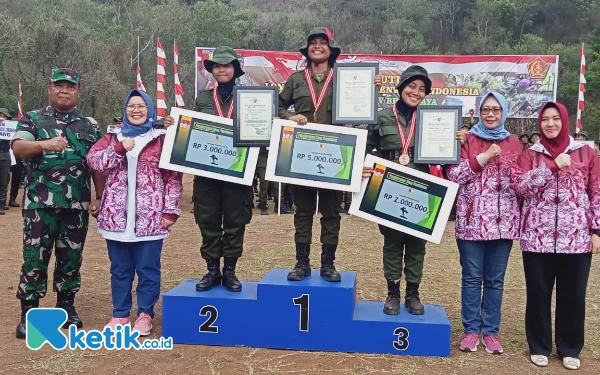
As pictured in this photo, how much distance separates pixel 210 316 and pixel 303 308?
74 cm

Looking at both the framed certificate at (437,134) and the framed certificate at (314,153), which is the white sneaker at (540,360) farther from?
the framed certificate at (314,153)

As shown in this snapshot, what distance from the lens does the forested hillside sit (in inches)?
1004

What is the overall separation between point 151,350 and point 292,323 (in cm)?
107

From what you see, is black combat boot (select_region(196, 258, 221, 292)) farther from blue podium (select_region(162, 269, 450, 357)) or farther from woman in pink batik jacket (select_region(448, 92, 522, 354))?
woman in pink batik jacket (select_region(448, 92, 522, 354))

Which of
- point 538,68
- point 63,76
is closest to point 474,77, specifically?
point 538,68

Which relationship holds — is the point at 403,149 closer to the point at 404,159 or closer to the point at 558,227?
the point at 404,159

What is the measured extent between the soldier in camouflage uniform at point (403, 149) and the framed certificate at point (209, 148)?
41.1 inches

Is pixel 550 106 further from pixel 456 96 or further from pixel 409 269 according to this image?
pixel 456 96

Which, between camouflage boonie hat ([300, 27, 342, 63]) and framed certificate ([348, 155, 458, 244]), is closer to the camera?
framed certificate ([348, 155, 458, 244])

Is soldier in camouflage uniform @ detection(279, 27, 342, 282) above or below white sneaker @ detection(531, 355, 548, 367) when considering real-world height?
above

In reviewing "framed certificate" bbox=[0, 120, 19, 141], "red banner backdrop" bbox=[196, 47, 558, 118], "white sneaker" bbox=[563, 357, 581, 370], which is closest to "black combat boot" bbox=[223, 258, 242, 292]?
"white sneaker" bbox=[563, 357, 581, 370]

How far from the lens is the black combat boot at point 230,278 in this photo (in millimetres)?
4457

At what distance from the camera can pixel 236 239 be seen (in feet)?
14.6

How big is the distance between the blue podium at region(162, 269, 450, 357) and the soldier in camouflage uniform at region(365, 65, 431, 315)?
194 mm
